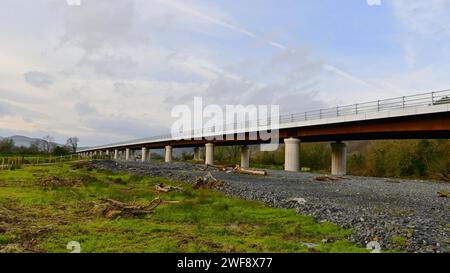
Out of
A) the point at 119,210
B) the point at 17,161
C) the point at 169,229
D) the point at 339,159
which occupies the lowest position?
the point at 169,229

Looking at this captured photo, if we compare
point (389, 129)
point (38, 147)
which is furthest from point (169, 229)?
point (38, 147)

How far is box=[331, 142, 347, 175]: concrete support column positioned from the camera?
48938mm

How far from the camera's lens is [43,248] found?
26.8 ft

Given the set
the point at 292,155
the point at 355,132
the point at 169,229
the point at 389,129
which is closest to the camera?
the point at 169,229

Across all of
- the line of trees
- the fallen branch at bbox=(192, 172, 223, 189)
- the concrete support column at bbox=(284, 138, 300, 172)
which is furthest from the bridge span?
the line of trees

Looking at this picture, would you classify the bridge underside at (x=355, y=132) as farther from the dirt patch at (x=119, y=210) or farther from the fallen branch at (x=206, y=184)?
the dirt patch at (x=119, y=210)

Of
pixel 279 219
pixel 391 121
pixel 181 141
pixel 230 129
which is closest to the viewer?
pixel 279 219

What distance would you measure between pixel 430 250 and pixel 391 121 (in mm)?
29250

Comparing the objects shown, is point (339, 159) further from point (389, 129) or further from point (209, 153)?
point (209, 153)

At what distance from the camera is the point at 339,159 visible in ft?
162

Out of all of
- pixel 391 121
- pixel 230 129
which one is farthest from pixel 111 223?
pixel 230 129

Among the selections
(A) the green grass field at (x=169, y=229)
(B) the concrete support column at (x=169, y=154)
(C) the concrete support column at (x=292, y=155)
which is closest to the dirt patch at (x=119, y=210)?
(A) the green grass field at (x=169, y=229)

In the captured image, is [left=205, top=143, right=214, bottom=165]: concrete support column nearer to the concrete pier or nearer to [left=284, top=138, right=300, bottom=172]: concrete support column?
the concrete pier
